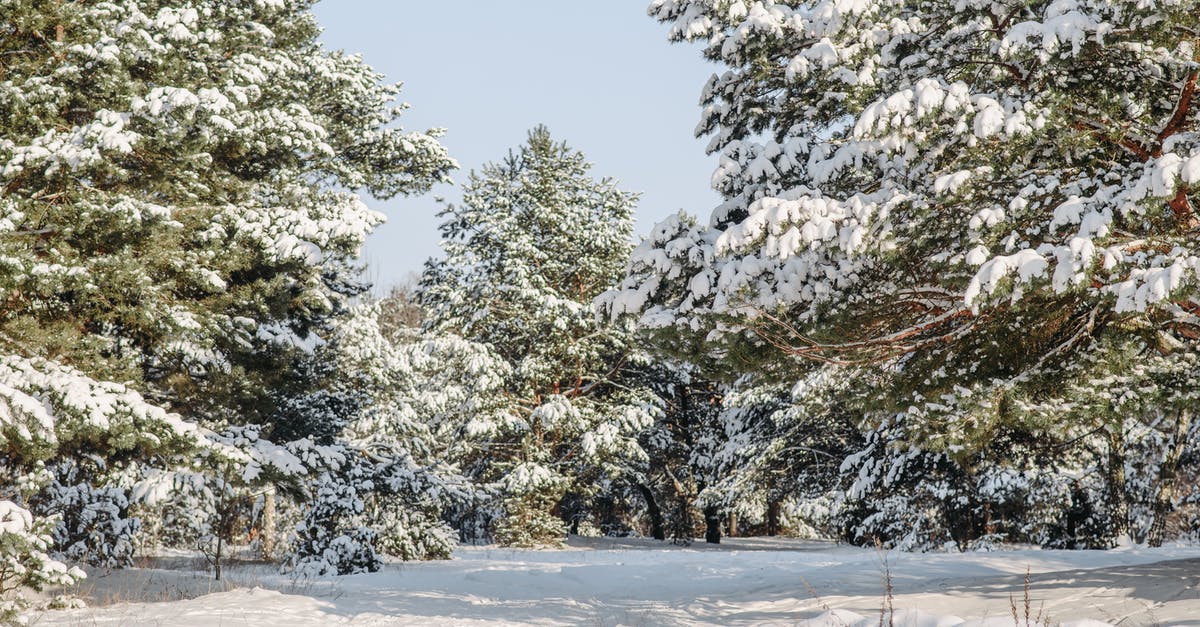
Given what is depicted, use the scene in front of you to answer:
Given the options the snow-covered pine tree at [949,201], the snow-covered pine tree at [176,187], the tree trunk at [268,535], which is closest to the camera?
the snow-covered pine tree at [949,201]

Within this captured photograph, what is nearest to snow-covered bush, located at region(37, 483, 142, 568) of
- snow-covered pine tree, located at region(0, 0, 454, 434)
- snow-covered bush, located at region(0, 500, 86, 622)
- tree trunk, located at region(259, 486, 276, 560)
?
snow-covered pine tree, located at region(0, 0, 454, 434)

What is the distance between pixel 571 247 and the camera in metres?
23.7

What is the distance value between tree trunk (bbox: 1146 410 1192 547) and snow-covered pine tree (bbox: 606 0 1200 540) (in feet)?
32.9

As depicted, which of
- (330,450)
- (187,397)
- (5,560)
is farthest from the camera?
(330,450)

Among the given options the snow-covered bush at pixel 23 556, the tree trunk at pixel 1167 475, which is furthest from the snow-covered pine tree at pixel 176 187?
the tree trunk at pixel 1167 475

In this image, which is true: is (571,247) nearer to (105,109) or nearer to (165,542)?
(105,109)

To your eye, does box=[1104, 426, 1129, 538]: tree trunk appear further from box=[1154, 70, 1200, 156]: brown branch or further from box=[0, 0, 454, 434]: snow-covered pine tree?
box=[0, 0, 454, 434]: snow-covered pine tree

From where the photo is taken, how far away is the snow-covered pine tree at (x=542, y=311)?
22656 mm

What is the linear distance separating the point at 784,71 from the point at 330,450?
892 cm

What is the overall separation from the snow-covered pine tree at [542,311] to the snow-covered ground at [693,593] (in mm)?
6472

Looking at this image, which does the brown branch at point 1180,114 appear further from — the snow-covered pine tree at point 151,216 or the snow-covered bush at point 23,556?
the snow-covered bush at point 23,556

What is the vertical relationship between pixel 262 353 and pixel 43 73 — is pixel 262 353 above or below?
below

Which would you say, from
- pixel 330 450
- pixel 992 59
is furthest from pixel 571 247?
pixel 992 59

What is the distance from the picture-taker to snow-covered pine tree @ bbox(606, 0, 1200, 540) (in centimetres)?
679
